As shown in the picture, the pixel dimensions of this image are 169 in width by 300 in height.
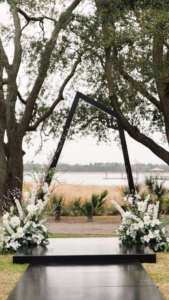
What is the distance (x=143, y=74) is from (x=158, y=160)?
3675 millimetres

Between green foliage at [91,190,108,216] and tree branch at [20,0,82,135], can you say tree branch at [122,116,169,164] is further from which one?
tree branch at [20,0,82,135]

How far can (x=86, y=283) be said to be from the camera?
5.15m

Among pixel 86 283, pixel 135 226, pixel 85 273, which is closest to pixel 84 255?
pixel 85 273

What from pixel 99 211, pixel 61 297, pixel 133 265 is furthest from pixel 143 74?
pixel 61 297

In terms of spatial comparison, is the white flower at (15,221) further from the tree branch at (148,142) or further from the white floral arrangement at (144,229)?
the tree branch at (148,142)

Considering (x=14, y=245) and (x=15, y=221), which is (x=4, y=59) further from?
(x=14, y=245)

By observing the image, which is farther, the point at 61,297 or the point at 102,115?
the point at 102,115

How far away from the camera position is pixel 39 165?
27.0 feet

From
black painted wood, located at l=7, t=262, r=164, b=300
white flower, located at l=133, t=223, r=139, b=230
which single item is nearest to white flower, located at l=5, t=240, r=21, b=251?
black painted wood, located at l=7, t=262, r=164, b=300

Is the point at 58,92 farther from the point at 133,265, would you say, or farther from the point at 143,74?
the point at 133,265

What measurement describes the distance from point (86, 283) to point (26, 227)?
2.51m

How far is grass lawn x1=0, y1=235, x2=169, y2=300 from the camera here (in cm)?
509

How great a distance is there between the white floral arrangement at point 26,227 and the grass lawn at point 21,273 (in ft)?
1.35

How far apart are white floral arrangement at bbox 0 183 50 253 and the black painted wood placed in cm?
126
